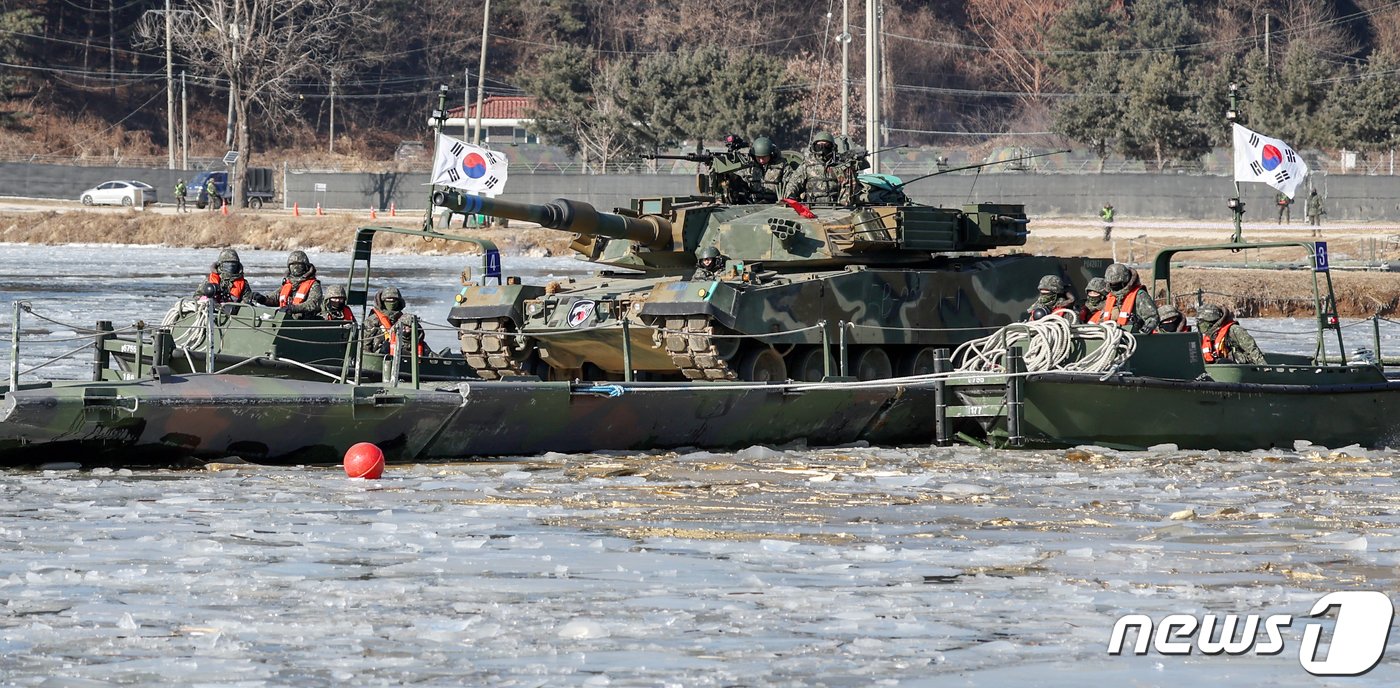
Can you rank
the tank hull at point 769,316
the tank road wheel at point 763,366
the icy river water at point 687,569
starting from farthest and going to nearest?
the tank road wheel at point 763,366 → the tank hull at point 769,316 → the icy river water at point 687,569

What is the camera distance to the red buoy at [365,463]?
16062mm

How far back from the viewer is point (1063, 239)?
49.8m

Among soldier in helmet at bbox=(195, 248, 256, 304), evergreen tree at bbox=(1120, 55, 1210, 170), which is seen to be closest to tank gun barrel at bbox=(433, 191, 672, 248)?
soldier in helmet at bbox=(195, 248, 256, 304)

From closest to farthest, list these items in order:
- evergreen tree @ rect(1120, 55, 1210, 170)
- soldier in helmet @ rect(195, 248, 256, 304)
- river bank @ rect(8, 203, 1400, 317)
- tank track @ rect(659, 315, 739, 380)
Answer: tank track @ rect(659, 315, 739, 380)
soldier in helmet @ rect(195, 248, 256, 304)
river bank @ rect(8, 203, 1400, 317)
evergreen tree @ rect(1120, 55, 1210, 170)

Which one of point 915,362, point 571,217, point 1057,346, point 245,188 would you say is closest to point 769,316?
point 571,217

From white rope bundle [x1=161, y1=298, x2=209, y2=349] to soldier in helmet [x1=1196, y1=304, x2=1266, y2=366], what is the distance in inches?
384

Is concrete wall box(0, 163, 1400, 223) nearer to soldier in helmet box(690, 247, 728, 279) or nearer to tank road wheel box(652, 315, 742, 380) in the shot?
soldier in helmet box(690, 247, 728, 279)

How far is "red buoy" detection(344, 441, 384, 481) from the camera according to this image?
52.7 ft

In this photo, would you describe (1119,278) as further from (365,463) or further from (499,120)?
(499,120)

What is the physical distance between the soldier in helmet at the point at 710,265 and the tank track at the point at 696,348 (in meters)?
0.85

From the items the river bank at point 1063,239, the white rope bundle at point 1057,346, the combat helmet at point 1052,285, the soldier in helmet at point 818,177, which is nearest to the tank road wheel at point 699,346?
the white rope bundle at point 1057,346

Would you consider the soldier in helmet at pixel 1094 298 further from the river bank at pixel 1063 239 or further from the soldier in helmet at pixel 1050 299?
the river bank at pixel 1063 239

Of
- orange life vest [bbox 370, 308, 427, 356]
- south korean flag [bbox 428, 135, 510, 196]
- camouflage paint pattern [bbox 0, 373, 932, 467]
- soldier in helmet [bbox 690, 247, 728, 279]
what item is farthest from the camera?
south korean flag [bbox 428, 135, 510, 196]

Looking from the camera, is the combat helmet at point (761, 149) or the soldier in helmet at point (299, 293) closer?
the soldier in helmet at point (299, 293)
